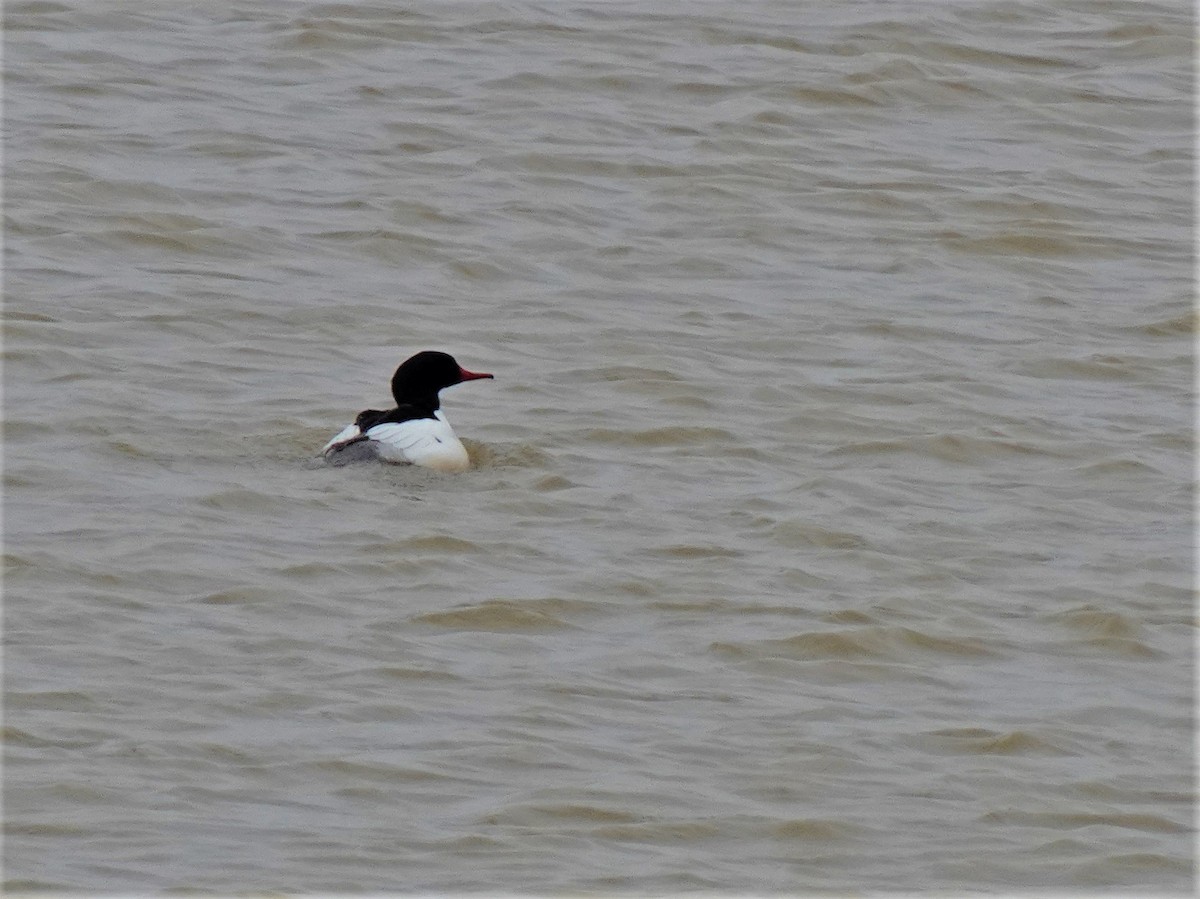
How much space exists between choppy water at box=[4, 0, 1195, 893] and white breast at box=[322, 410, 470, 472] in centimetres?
13

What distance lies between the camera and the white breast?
10.5 meters

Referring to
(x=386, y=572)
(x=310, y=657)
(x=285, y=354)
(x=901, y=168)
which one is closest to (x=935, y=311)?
(x=901, y=168)

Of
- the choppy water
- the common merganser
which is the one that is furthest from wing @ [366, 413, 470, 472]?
the choppy water

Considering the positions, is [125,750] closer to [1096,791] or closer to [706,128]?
[1096,791]

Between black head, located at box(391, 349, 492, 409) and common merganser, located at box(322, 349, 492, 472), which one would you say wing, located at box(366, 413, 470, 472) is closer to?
common merganser, located at box(322, 349, 492, 472)

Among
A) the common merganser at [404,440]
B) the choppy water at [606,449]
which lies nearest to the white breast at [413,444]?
the common merganser at [404,440]

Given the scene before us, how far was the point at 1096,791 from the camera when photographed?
23.2 feet

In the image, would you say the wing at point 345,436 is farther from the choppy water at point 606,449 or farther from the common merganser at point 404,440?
the choppy water at point 606,449

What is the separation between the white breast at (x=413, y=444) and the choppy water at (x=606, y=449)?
125 millimetres

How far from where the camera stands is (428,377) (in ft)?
36.1

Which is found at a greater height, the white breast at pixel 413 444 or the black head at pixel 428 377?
the black head at pixel 428 377

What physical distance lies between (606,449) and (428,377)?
35.8 inches

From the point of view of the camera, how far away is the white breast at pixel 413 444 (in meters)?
10.5

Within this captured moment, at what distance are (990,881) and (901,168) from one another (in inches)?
356
